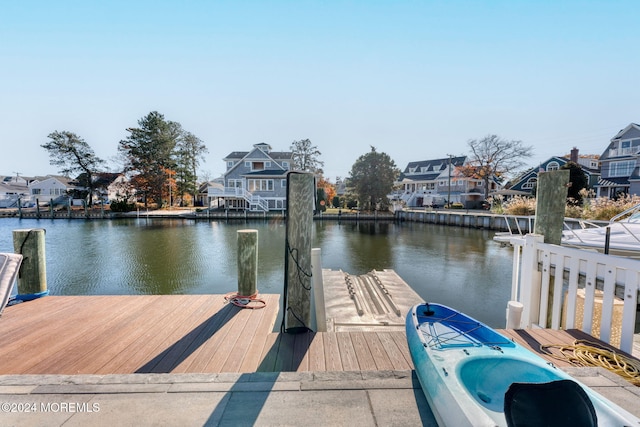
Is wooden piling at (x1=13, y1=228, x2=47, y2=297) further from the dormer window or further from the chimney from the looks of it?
the chimney

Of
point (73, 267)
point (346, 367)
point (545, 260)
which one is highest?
point (545, 260)

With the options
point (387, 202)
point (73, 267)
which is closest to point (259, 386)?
point (73, 267)

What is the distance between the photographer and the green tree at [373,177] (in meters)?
36.0

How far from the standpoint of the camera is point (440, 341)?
244cm

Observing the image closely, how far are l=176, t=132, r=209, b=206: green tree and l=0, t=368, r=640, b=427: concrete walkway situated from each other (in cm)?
4838

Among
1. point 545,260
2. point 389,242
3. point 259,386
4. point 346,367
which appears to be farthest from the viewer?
point 389,242

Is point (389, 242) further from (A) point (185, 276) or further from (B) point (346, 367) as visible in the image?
(B) point (346, 367)

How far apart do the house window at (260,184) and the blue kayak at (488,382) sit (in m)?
34.7

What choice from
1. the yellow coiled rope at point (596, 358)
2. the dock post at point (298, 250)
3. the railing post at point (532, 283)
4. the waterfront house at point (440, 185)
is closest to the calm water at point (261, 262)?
the railing post at point (532, 283)

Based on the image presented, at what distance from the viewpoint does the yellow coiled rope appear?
8.03ft

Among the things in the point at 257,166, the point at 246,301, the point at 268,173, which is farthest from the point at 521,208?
the point at 257,166

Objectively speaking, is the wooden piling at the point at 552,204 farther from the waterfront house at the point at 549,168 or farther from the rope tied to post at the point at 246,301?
the waterfront house at the point at 549,168

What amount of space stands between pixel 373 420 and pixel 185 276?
11.5 meters

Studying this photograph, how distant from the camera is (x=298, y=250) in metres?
3.40
